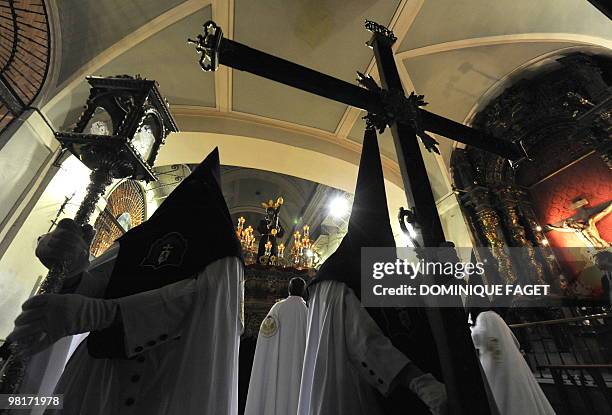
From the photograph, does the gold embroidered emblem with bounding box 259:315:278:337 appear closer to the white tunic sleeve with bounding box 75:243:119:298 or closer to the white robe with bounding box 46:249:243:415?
the white robe with bounding box 46:249:243:415

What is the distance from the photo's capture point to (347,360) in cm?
133

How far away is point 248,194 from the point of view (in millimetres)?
13555

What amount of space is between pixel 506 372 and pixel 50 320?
2645 millimetres

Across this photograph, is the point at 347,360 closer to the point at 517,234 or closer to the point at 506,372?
the point at 506,372

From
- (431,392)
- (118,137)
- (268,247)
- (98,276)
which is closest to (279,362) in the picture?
(98,276)

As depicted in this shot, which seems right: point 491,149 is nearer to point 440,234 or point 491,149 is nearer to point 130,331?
point 440,234

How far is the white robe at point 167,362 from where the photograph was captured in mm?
1009

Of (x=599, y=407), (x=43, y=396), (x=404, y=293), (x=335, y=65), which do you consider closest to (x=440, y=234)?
(x=404, y=293)

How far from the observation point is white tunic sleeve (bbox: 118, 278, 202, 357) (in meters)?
0.98

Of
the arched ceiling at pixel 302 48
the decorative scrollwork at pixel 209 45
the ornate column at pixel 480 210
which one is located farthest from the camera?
the ornate column at pixel 480 210

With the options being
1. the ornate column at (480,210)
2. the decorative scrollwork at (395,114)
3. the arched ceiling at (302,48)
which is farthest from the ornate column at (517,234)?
the decorative scrollwork at (395,114)

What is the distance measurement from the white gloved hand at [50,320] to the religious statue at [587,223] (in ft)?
20.2

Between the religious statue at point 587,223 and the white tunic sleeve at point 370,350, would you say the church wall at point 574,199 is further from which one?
the white tunic sleeve at point 370,350

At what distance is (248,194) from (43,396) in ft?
41.5
